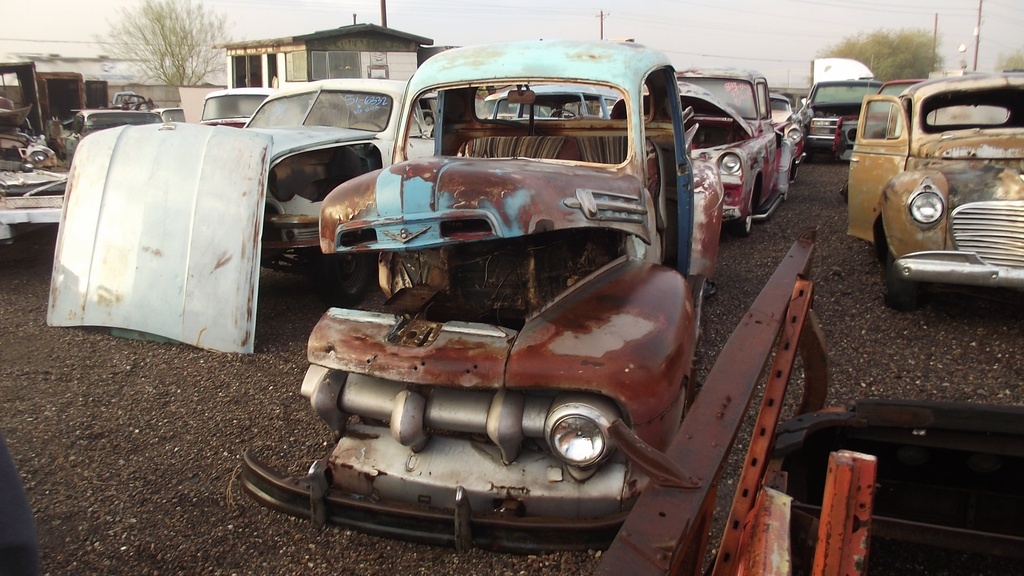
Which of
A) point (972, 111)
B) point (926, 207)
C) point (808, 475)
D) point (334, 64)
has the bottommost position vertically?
point (808, 475)

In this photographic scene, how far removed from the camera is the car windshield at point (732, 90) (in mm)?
8758

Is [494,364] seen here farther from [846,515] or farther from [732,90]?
[732,90]

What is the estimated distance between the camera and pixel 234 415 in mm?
3699

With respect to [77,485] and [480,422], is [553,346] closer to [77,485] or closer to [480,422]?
[480,422]

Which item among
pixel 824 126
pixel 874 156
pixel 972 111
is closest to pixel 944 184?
pixel 874 156

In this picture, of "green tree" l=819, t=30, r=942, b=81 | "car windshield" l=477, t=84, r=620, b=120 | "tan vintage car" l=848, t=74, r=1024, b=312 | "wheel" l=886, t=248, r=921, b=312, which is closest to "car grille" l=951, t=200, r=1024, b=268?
"tan vintage car" l=848, t=74, r=1024, b=312

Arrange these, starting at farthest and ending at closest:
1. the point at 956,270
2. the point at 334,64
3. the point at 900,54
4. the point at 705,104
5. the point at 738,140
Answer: the point at 900,54
the point at 334,64
the point at 738,140
the point at 705,104
the point at 956,270

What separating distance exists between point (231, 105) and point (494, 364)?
8.56 metres

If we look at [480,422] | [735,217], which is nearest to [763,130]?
[735,217]

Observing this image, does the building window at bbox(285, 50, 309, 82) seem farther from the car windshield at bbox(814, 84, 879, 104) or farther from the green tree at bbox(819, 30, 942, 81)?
the green tree at bbox(819, 30, 942, 81)

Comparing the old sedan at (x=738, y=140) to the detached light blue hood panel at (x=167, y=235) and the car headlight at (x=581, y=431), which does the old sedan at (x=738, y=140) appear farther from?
the car headlight at (x=581, y=431)

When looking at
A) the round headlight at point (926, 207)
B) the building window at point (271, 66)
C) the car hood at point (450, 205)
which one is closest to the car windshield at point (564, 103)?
the round headlight at point (926, 207)

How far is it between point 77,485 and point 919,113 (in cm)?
612

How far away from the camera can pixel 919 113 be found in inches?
218
